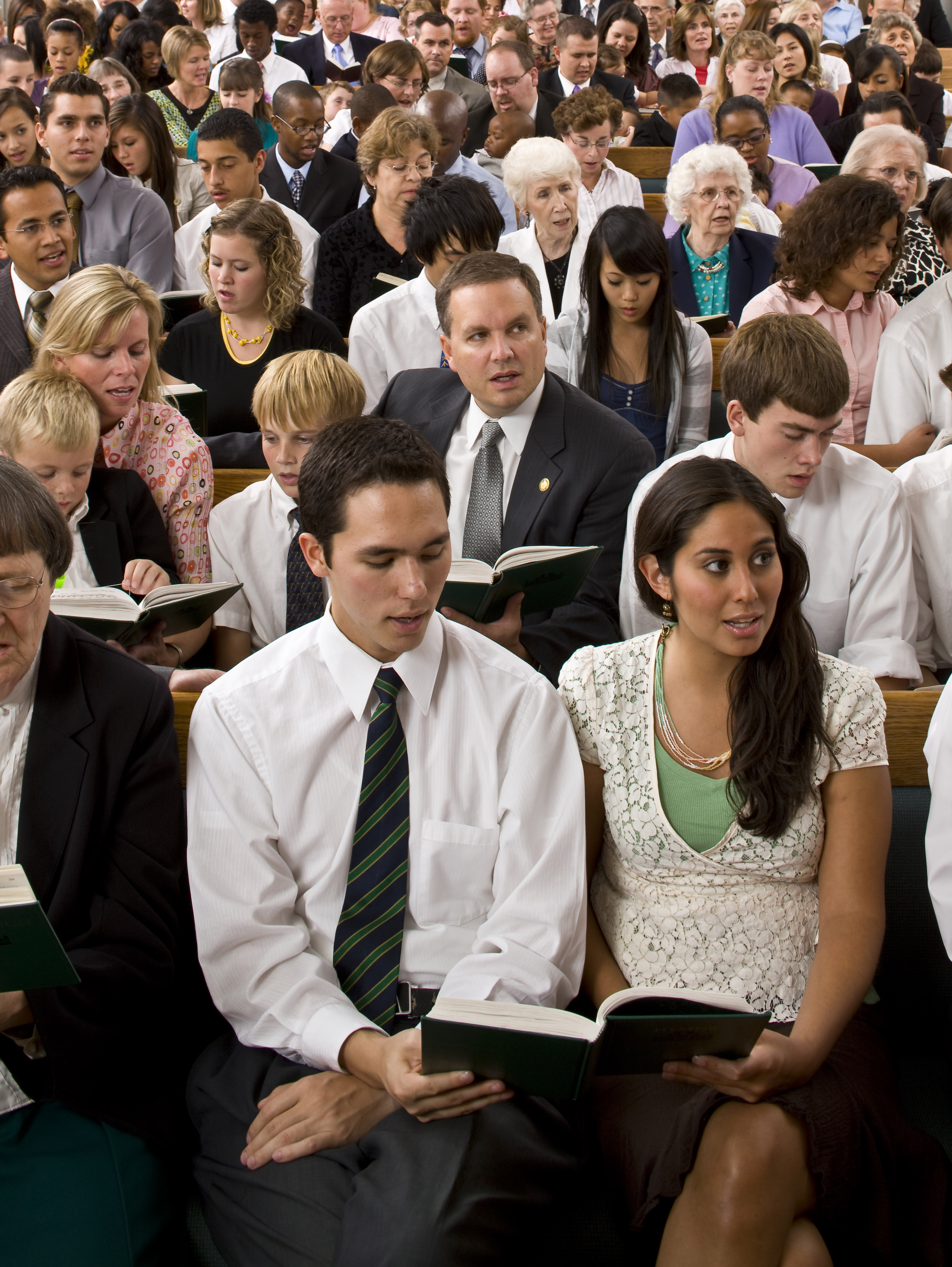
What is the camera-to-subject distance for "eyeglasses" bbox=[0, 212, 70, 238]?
372 centimetres

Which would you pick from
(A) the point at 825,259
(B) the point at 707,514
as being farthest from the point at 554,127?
(B) the point at 707,514

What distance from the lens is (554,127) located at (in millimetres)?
6555

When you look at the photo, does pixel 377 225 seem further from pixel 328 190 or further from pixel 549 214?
pixel 328 190

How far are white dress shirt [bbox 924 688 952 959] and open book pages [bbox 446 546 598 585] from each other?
2.46 ft

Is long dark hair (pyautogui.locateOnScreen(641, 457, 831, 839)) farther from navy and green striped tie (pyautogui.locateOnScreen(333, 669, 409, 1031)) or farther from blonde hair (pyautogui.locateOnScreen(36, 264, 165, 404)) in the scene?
blonde hair (pyautogui.locateOnScreen(36, 264, 165, 404))

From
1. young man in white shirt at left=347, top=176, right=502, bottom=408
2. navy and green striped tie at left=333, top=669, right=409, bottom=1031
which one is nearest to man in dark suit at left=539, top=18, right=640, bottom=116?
young man in white shirt at left=347, top=176, right=502, bottom=408

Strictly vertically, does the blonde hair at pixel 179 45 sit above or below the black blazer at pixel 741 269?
above

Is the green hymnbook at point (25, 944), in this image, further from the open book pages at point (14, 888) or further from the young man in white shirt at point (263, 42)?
the young man in white shirt at point (263, 42)

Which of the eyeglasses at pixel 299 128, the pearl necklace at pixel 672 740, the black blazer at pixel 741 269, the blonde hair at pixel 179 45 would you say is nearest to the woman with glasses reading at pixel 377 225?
the eyeglasses at pixel 299 128

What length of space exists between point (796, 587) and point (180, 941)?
3.43ft

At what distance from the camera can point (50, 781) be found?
1.66 metres

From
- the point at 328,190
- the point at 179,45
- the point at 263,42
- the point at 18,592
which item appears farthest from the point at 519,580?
the point at 263,42

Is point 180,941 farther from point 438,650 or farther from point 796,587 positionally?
point 796,587

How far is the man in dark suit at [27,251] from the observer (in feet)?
11.8
